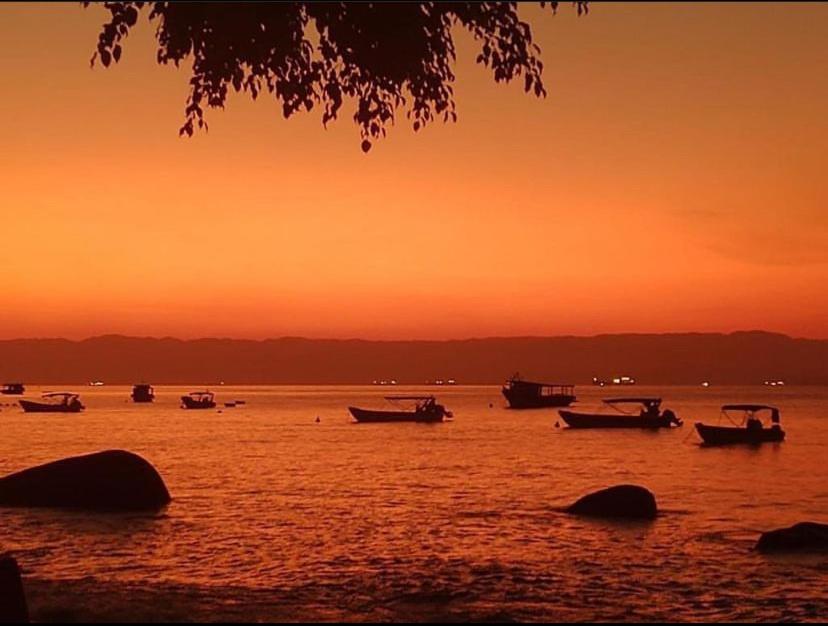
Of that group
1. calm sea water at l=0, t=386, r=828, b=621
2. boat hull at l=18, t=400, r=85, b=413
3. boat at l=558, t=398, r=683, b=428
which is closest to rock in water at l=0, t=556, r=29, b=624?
calm sea water at l=0, t=386, r=828, b=621

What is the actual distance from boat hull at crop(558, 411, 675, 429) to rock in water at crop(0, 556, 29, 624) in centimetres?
10740

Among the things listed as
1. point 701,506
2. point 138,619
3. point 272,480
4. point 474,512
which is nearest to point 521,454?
point 272,480

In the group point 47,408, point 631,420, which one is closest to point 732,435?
point 631,420

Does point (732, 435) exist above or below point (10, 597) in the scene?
below

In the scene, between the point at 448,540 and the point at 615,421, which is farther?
the point at 615,421

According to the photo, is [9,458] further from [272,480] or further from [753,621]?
[753,621]

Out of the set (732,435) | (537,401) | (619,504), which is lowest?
(732,435)

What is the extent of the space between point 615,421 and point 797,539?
94817mm

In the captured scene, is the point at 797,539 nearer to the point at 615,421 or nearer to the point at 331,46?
the point at 331,46

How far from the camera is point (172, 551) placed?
26688 mm

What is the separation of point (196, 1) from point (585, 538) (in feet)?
76.5

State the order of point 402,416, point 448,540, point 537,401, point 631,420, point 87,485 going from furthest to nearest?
point 537,401 < point 402,416 < point 631,420 < point 87,485 < point 448,540

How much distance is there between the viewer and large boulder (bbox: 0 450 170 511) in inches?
1395

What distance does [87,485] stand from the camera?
116 feet
